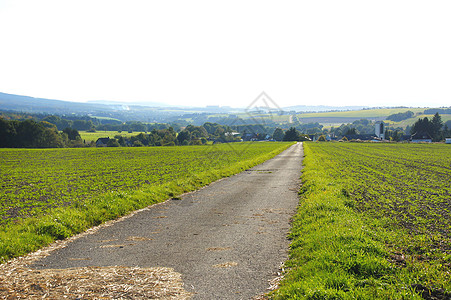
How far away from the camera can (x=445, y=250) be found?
7.21m

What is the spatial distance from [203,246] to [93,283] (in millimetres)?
2974

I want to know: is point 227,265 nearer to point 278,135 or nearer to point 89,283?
point 89,283

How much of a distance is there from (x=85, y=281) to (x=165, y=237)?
330 centimetres

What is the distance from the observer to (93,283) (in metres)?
5.65

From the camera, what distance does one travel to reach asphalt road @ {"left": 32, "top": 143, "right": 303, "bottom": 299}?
5.98 metres

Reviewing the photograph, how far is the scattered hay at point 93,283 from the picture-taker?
5187mm

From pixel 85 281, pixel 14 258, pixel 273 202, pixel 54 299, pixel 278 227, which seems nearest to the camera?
pixel 54 299

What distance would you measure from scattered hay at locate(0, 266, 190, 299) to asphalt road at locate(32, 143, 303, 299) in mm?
328

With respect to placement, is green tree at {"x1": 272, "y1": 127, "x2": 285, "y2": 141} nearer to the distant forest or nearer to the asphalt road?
the distant forest

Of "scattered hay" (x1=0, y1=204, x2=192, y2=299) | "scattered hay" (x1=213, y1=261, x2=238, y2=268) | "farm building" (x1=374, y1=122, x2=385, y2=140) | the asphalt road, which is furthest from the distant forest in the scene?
"scattered hay" (x1=0, y1=204, x2=192, y2=299)

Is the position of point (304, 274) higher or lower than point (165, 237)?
higher

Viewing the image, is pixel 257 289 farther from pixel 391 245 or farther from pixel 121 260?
pixel 391 245

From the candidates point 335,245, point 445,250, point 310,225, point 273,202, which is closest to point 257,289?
point 335,245

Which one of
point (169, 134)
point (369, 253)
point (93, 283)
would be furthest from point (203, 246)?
point (169, 134)
